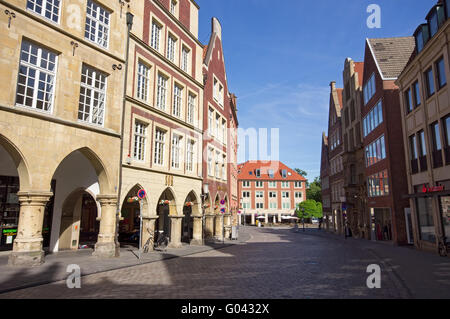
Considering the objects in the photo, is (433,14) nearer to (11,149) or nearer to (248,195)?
(11,149)

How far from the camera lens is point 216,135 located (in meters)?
30.6

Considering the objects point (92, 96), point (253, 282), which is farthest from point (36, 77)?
point (253, 282)

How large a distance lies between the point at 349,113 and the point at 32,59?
33637 millimetres

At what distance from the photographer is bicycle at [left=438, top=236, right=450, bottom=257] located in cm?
1781

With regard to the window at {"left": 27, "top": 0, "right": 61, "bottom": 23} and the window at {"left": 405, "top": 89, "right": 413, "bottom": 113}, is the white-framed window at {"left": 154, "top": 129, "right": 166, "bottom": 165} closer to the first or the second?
the window at {"left": 27, "top": 0, "right": 61, "bottom": 23}

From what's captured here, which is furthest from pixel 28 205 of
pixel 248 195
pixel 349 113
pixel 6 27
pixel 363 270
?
pixel 248 195

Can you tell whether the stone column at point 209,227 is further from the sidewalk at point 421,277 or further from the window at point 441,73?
the window at point 441,73

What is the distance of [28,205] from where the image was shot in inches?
492

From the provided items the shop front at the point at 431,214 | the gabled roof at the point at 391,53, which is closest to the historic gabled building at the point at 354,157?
the gabled roof at the point at 391,53

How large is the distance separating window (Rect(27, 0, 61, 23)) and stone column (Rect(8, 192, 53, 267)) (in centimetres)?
753

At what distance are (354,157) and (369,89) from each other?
871cm

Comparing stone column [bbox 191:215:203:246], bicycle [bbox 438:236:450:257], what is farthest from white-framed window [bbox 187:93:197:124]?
bicycle [bbox 438:236:450:257]

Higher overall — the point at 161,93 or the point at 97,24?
the point at 97,24

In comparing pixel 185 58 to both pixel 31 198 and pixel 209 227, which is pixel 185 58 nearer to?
pixel 209 227
